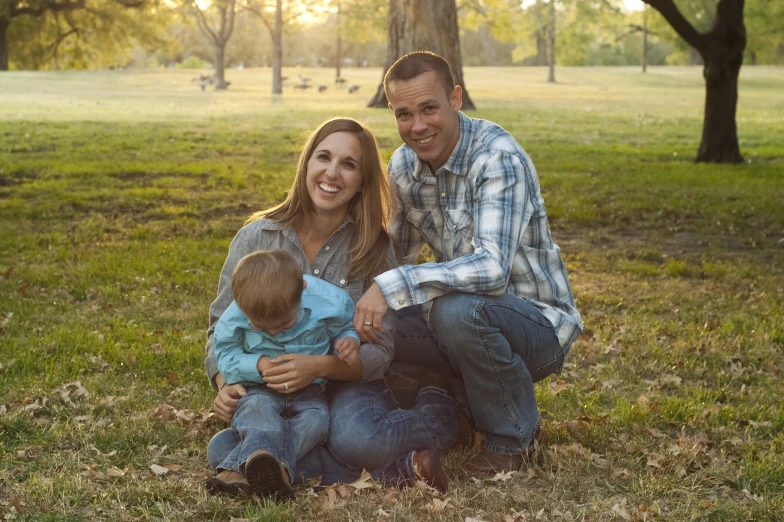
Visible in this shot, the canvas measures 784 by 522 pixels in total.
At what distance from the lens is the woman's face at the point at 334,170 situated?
4359 mm

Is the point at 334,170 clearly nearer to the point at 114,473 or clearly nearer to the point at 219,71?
the point at 114,473

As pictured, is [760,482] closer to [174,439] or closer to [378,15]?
[174,439]

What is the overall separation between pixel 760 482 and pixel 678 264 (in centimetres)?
462

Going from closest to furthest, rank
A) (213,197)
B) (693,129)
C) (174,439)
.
→ (174,439)
(213,197)
(693,129)

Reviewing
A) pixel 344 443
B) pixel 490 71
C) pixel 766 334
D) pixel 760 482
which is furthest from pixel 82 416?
pixel 490 71

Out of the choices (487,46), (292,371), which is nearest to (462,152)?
(292,371)

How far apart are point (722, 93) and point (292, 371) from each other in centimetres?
1273

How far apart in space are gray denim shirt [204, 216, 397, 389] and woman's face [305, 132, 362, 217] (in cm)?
20

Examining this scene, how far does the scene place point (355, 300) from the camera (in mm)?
4500

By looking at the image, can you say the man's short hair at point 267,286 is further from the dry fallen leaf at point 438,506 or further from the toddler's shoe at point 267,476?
the dry fallen leaf at point 438,506

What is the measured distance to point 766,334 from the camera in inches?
254

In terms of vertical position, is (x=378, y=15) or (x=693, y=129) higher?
(x=378, y=15)

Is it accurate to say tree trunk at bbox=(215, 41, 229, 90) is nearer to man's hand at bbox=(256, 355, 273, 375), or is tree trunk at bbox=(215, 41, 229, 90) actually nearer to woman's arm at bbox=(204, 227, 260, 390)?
woman's arm at bbox=(204, 227, 260, 390)

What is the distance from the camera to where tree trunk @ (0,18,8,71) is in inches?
1322
